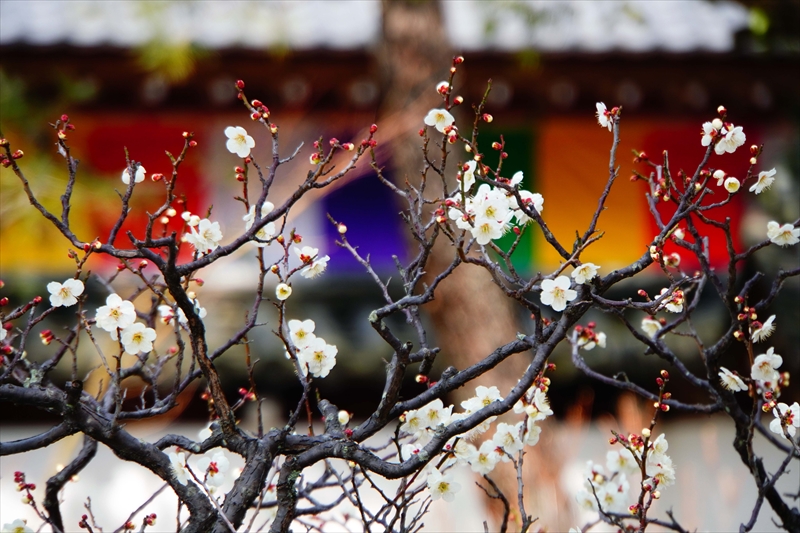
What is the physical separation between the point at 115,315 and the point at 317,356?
45cm

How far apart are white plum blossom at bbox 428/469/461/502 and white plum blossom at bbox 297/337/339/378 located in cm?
35

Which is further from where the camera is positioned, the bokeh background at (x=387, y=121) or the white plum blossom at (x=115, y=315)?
the bokeh background at (x=387, y=121)

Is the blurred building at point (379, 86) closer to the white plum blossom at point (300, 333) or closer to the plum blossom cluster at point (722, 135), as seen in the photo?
the plum blossom cluster at point (722, 135)

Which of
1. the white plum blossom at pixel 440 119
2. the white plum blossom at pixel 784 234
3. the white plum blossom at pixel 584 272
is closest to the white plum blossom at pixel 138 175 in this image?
the white plum blossom at pixel 440 119

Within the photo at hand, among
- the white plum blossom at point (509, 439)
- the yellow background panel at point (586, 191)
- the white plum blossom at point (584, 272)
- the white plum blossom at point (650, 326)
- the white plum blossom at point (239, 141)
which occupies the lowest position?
the white plum blossom at point (509, 439)

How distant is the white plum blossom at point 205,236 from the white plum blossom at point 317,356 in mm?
318

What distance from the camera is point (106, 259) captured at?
21.6 feet

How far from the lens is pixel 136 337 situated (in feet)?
5.17

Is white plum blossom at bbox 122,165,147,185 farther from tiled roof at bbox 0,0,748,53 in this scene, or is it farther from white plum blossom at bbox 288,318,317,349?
tiled roof at bbox 0,0,748,53

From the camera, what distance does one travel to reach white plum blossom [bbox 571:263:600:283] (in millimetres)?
1484

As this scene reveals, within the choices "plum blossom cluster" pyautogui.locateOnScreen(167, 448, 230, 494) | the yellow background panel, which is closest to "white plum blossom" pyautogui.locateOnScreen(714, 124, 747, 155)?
"plum blossom cluster" pyautogui.locateOnScreen(167, 448, 230, 494)

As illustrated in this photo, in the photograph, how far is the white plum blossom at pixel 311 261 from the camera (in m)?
1.69

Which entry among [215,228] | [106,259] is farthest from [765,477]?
[106,259]

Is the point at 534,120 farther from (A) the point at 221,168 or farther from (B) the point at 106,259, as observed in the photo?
(B) the point at 106,259
